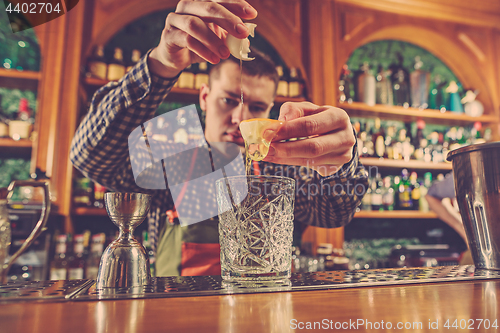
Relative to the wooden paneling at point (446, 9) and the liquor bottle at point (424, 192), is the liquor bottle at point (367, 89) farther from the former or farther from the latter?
the liquor bottle at point (424, 192)

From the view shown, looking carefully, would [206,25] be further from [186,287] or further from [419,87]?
[419,87]

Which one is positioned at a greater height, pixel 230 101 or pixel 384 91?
pixel 384 91

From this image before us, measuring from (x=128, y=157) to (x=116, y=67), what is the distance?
4.09 ft

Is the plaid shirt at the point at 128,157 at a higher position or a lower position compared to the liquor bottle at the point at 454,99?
lower

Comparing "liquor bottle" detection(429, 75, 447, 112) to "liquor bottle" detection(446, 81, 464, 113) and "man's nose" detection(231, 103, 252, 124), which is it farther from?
"man's nose" detection(231, 103, 252, 124)

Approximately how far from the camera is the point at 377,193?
9.47 ft

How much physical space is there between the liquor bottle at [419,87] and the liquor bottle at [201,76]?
6.12 ft

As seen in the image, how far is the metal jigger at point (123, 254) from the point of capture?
0.57 meters

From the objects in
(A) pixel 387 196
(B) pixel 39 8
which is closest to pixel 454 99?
(A) pixel 387 196

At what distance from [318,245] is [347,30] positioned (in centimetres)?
183

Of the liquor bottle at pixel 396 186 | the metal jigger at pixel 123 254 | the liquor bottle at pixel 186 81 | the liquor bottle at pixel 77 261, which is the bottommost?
the liquor bottle at pixel 77 261

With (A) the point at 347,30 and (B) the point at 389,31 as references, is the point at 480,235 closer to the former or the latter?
(A) the point at 347,30

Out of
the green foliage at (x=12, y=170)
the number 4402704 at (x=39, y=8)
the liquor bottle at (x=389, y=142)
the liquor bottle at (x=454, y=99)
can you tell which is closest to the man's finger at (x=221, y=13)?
the number 4402704 at (x=39, y=8)

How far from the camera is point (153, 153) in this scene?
5.38ft
